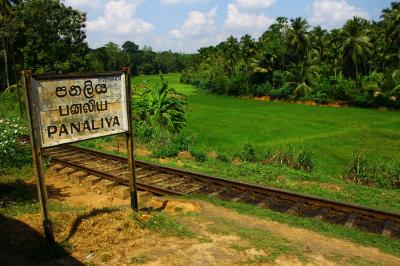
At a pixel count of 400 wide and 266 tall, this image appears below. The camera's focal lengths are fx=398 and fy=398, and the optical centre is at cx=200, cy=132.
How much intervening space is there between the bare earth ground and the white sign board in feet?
5.16

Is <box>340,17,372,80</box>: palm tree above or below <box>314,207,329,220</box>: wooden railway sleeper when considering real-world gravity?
above

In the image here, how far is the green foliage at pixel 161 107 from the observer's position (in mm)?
19578

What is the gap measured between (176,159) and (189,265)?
936 centimetres

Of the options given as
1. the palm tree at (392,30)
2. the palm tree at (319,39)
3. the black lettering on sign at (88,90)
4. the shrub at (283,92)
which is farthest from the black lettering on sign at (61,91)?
the palm tree at (319,39)

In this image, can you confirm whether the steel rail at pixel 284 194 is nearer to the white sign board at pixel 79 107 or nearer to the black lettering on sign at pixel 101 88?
the white sign board at pixel 79 107

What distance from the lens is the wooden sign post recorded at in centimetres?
618

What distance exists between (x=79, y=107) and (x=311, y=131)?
26316mm

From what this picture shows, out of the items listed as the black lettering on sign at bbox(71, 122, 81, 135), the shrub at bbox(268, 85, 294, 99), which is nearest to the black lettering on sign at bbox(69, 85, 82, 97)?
the black lettering on sign at bbox(71, 122, 81, 135)

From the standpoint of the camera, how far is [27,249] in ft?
20.6

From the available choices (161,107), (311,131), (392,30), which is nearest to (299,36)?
(392,30)

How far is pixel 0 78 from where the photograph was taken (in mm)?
43406

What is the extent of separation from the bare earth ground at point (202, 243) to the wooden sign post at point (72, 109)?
2.34 ft

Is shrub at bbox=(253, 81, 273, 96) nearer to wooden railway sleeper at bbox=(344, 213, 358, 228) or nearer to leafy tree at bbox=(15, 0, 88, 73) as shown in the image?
leafy tree at bbox=(15, 0, 88, 73)

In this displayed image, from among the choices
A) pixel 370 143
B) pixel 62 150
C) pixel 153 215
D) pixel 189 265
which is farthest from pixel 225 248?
pixel 370 143
